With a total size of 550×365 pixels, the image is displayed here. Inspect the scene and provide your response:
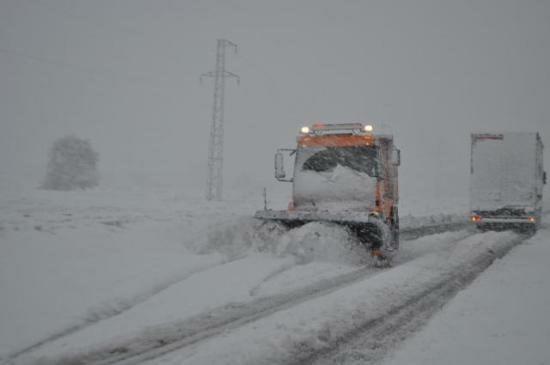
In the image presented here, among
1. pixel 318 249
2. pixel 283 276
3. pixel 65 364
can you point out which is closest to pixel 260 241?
pixel 318 249

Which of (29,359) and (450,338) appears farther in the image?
(450,338)

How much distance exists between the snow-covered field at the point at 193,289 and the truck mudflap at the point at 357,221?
26cm

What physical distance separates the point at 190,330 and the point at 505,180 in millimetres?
17239

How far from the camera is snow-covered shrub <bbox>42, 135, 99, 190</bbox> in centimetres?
4500

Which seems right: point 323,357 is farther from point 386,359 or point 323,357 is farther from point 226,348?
point 226,348

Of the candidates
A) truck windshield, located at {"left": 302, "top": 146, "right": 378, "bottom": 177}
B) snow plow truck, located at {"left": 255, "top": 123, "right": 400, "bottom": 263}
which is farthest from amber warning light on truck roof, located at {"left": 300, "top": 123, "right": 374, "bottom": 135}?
truck windshield, located at {"left": 302, "top": 146, "right": 378, "bottom": 177}

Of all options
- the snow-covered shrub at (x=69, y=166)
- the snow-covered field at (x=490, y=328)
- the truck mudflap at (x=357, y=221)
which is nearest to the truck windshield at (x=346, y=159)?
the truck mudflap at (x=357, y=221)

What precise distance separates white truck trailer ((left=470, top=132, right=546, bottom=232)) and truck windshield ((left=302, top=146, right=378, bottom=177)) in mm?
10521

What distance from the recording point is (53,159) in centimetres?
4562

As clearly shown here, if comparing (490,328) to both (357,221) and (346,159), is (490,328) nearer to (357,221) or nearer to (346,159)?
(357,221)

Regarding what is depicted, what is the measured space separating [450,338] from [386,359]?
3.19 ft

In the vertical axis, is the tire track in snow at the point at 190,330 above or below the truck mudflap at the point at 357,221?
below

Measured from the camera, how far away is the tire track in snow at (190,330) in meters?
4.44

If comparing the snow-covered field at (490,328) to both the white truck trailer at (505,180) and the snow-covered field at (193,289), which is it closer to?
the snow-covered field at (193,289)
